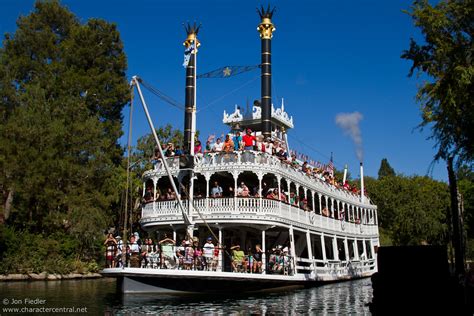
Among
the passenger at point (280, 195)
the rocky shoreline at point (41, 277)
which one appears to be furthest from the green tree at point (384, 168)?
the passenger at point (280, 195)

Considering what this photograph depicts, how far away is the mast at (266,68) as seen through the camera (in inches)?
1140

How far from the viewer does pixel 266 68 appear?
29.7 metres

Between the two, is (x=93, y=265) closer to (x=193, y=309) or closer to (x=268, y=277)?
(x=268, y=277)

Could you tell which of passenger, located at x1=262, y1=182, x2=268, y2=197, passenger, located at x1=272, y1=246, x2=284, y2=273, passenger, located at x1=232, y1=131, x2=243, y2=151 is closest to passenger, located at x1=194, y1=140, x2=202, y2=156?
passenger, located at x1=232, y1=131, x2=243, y2=151

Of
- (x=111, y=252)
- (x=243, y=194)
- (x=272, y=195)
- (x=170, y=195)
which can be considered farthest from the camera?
(x=170, y=195)

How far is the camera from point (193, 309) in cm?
1464

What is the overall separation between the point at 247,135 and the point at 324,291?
283 inches

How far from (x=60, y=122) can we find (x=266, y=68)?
12.9m

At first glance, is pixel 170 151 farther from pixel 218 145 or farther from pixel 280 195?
pixel 280 195

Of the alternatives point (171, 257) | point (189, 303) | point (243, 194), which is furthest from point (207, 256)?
point (189, 303)

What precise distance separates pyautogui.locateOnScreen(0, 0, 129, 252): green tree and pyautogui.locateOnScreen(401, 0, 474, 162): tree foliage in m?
22.8

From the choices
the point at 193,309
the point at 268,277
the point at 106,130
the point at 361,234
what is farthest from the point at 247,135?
the point at 106,130

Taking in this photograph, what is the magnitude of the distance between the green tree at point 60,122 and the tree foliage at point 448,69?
22.8m

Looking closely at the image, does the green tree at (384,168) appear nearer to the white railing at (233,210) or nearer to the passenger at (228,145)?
the white railing at (233,210)
